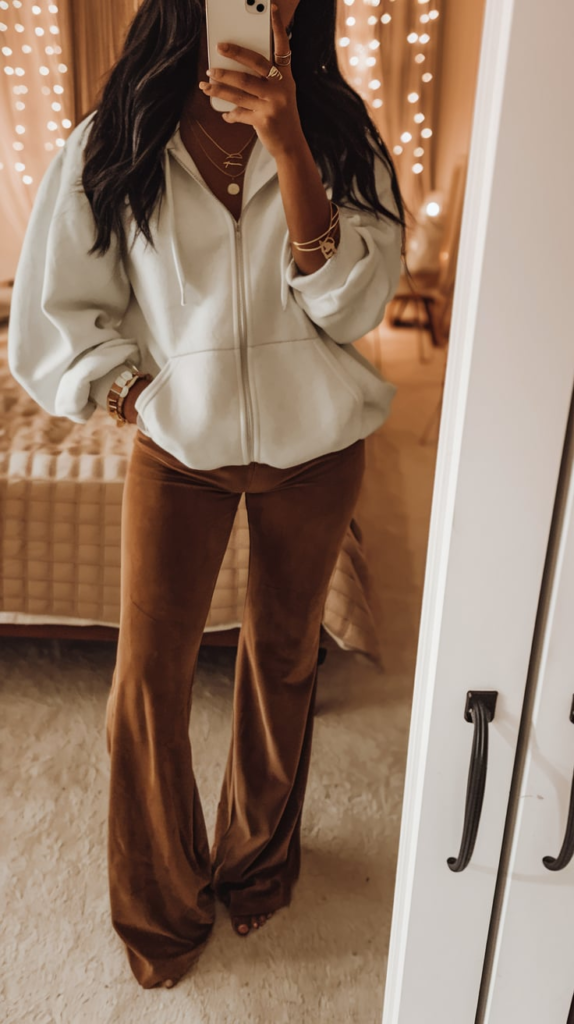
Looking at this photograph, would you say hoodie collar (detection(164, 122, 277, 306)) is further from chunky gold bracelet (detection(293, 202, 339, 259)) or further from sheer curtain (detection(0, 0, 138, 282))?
sheer curtain (detection(0, 0, 138, 282))

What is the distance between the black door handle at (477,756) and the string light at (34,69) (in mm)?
2694

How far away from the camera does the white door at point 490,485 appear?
0.38 metres

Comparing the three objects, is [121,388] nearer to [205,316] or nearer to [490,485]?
[205,316]

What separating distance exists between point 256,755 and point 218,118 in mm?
864

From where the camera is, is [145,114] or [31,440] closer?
[145,114]

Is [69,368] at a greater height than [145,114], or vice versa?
[145,114]

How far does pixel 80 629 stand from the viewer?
Answer: 1764 millimetres

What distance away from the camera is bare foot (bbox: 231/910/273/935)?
1262mm

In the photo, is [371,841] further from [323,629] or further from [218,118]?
[218,118]

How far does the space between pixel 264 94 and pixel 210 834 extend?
117 cm

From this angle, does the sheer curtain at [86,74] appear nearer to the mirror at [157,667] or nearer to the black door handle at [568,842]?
the mirror at [157,667]

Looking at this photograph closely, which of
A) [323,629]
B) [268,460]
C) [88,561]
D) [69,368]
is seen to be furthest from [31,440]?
[268,460]

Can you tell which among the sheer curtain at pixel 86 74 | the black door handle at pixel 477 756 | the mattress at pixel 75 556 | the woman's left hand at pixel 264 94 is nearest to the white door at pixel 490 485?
the black door handle at pixel 477 756

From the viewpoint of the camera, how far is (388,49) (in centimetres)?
337
